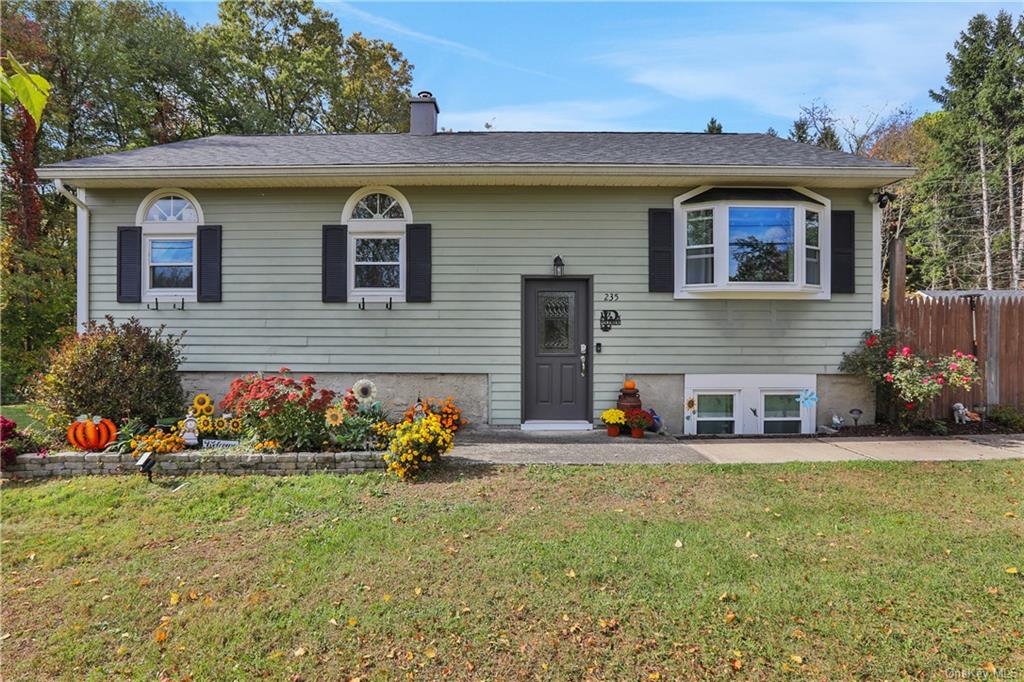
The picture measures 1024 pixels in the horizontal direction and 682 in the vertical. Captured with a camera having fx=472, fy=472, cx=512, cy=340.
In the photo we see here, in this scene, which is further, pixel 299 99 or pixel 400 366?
pixel 299 99

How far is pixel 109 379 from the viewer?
18.0ft

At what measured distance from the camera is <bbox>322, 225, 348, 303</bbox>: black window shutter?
666 centimetres

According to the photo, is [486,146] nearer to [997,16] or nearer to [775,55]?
[775,55]

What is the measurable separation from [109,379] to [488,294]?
4648 mm

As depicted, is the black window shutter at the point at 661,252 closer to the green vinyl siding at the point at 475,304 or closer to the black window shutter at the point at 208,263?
the green vinyl siding at the point at 475,304

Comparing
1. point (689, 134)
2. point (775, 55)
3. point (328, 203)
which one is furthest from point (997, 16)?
point (328, 203)

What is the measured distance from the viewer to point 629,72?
8227 millimetres

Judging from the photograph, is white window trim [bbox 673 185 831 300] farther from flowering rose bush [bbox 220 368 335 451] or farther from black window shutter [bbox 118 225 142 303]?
black window shutter [bbox 118 225 142 303]

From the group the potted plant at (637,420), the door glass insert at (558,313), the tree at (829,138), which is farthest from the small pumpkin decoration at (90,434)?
the tree at (829,138)

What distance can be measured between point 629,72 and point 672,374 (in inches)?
212

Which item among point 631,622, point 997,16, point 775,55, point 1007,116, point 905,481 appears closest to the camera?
point 631,622

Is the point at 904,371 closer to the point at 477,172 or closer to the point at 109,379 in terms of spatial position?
the point at 477,172

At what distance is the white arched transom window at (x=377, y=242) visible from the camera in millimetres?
6684

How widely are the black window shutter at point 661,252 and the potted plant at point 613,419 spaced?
5.94ft
